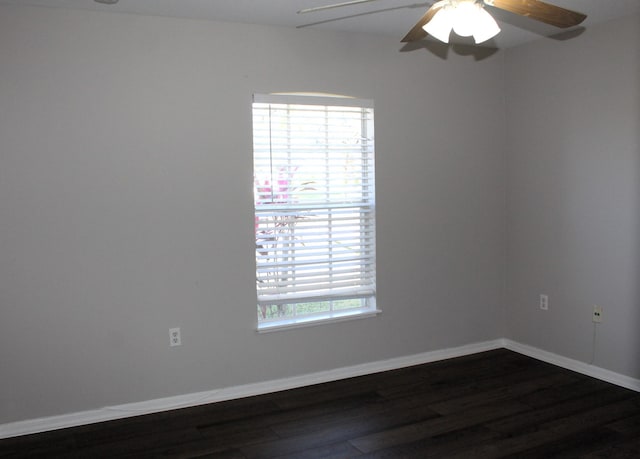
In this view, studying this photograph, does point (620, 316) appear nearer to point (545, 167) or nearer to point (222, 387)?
point (545, 167)

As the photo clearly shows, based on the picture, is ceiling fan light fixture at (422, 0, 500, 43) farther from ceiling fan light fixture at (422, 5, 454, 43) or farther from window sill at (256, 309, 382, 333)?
window sill at (256, 309, 382, 333)

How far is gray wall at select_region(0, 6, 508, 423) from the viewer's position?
3217mm

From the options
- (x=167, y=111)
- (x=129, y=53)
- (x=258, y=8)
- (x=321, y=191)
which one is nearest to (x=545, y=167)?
(x=321, y=191)

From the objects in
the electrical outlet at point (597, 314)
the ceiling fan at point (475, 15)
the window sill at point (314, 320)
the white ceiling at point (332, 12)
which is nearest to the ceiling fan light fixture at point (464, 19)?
the ceiling fan at point (475, 15)

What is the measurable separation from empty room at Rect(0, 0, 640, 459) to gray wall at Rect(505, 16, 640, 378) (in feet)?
0.06

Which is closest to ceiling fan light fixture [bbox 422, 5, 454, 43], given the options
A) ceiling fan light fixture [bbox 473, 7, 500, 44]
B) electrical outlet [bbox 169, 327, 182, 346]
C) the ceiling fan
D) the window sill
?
the ceiling fan

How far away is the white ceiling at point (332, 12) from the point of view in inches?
126

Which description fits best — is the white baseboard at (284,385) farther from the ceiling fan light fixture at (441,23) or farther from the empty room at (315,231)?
the ceiling fan light fixture at (441,23)

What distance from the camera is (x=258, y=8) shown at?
3.32 m

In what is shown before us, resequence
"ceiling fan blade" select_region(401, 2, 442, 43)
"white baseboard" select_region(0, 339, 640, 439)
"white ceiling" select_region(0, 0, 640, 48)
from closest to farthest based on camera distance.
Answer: "ceiling fan blade" select_region(401, 2, 442, 43) → "white ceiling" select_region(0, 0, 640, 48) → "white baseboard" select_region(0, 339, 640, 439)

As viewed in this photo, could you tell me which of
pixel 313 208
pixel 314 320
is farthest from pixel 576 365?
pixel 313 208

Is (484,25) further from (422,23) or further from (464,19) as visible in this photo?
(422,23)

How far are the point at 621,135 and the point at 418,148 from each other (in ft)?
4.42

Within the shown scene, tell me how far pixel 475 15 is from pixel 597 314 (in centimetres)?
265
